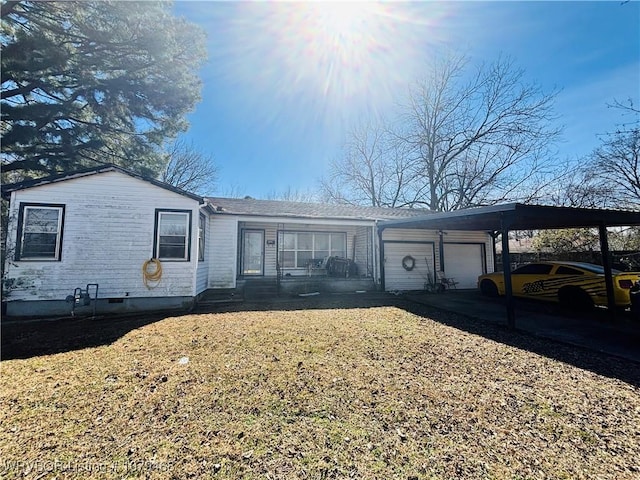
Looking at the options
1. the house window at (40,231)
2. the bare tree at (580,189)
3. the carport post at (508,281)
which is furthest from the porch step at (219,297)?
the bare tree at (580,189)

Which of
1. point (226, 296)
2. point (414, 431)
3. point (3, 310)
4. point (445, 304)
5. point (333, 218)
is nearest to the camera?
point (414, 431)

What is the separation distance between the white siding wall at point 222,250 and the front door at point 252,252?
1684 millimetres

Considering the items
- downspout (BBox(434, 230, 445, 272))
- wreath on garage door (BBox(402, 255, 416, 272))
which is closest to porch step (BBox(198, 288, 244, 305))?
wreath on garage door (BBox(402, 255, 416, 272))

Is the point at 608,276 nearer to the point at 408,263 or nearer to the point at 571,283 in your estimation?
the point at 571,283

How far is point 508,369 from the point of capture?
4.04 metres

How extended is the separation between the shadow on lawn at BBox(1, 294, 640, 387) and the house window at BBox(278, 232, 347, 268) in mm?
4177

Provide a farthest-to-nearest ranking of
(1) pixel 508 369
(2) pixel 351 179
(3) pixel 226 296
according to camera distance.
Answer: (2) pixel 351 179
(3) pixel 226 296
(1) pixel 508 369

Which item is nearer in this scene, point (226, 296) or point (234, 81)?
point (226, 296)

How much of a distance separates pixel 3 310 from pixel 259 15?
1066 cm

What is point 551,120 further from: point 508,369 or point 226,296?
point 226,296

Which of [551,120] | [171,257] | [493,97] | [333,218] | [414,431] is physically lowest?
[414,431]

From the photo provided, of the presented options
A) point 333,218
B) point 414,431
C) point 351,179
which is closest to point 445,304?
point 333,218

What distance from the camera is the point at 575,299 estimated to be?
8266mm

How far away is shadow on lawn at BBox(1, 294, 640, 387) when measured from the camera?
14.2 ft
